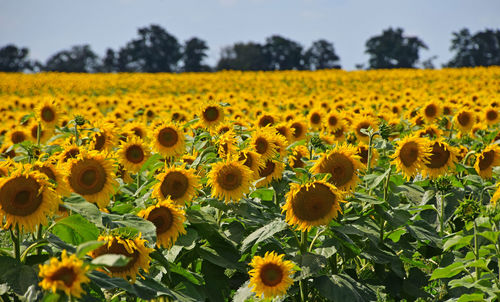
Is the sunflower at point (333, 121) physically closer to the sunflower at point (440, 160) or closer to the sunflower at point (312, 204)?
the sunflower at point (440, 160)

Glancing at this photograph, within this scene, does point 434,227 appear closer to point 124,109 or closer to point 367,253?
point 367,253

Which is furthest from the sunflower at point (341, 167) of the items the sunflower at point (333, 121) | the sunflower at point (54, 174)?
the sunflower at point (333, 121)

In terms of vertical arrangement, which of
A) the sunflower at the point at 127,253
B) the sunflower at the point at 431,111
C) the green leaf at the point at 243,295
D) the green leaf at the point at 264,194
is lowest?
the green leaf at the point at 243,295

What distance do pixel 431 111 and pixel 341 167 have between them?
4524mm

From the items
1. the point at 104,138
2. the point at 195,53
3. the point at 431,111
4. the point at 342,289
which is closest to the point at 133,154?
the point at 104,138

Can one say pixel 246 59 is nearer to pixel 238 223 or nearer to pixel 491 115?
pixel 491 115

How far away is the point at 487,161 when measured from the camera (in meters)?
5.05

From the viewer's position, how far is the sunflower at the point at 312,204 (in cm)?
354

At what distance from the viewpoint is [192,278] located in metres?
3.49

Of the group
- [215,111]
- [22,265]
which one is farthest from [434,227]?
[22,265]

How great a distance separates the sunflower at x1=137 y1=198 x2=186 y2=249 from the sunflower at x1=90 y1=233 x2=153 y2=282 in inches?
18.9

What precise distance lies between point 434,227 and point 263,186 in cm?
144

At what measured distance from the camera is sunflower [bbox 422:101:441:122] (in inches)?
315

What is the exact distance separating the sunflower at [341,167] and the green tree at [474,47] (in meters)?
75.1
